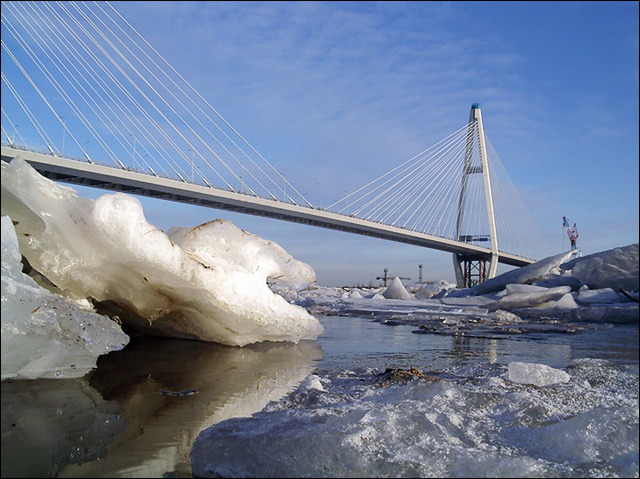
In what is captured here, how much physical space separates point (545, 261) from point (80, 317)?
1039cm

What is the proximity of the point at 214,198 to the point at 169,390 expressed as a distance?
20.7m

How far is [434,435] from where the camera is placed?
164 cm

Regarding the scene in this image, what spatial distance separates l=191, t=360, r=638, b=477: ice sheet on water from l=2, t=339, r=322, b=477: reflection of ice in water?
0.13 m

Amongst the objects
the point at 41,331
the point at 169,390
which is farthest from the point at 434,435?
the point at 41,331

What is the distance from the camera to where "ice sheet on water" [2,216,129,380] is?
1903 mm

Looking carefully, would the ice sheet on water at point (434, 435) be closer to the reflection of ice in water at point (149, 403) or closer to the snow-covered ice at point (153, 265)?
the reflection of ice in water at point (149, 403)

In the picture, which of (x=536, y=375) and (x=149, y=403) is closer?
(x=149, y=403)

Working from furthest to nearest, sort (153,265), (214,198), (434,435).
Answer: (214,198) < (153,265) < (434,435)

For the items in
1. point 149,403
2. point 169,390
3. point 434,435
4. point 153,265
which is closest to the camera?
point 434,435

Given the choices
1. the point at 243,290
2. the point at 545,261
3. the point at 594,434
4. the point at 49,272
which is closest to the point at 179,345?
the point at 243,290

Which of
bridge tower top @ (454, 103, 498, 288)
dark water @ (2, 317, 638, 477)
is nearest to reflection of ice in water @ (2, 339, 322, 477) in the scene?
dark water @ (2, 317, 638, 477)

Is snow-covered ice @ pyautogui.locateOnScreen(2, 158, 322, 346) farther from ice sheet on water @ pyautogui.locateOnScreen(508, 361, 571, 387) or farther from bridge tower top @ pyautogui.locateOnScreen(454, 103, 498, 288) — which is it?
bridge tower top @ pyautogui.locateOnScreen(454, 103, 498, 288)

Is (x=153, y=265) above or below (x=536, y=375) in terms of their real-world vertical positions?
above

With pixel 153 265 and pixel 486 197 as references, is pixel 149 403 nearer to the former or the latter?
pixel 153 265
